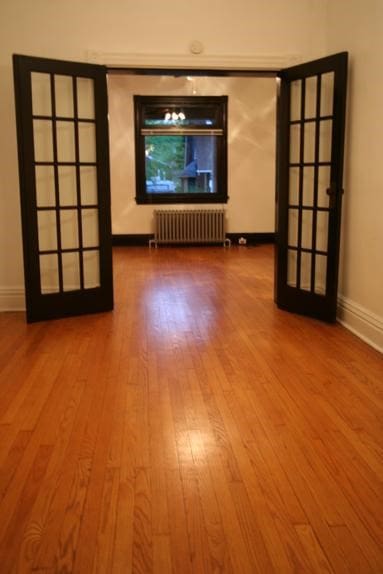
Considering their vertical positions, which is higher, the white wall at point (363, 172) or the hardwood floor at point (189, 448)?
the white wall at point (363, 172)

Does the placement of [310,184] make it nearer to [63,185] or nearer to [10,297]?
[63,185]

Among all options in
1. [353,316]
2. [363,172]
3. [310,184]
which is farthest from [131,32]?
[353,316]

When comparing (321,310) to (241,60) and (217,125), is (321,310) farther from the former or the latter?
(217,125)

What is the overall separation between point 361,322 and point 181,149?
6504 millimetres

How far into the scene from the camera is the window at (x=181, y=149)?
9.87 metres

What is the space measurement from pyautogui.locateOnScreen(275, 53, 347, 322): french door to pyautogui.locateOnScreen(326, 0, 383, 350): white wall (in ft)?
0.38

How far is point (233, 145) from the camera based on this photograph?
10.0 m

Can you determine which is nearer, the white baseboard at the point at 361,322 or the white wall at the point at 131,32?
the white baseboard at the point at 361,322

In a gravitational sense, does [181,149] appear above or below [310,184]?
above

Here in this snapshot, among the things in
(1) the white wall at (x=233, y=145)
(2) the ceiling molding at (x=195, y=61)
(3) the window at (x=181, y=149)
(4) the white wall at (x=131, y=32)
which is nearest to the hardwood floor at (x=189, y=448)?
(4) the white wall at (x=131, y=32)

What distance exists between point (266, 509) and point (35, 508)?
860 millimetres

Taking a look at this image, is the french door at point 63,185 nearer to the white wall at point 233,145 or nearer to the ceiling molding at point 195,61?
the ceiling molding at point 195,61

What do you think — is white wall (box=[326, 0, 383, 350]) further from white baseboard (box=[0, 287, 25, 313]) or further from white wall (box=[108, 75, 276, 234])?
white wall (box=[108, 75, 276, 234])

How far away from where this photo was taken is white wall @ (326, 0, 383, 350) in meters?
4.13
